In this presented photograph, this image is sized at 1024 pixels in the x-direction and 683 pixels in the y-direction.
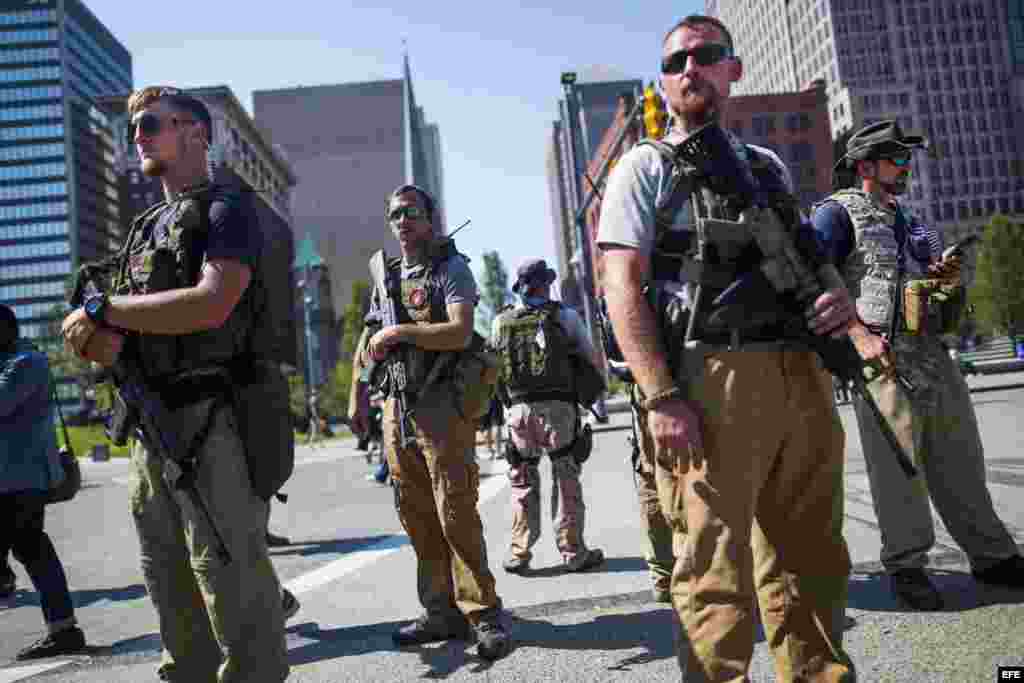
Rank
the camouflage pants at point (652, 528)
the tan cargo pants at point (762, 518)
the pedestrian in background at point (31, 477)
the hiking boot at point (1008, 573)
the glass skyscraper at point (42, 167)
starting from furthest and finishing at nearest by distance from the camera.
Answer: the glass skyscraper at point (42, 167), the pedestrian in background at point (31, 477), the camouflage pants at point (652, 528), the hiking boot at point (1008, 573), the tan cargo pants at point (762, 518)

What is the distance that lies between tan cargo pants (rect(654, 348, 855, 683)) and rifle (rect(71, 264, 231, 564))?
1.37 meters

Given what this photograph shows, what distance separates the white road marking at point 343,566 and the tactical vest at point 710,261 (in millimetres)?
4233

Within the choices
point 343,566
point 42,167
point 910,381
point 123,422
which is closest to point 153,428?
point 123,422

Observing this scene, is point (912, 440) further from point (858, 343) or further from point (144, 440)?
point (144, 440)

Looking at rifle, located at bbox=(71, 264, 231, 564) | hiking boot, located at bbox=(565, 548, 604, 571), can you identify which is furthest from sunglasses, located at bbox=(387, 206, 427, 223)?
hiking boot, located at bbox=(565, 548, 604, 571)

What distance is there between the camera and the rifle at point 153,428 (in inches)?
104

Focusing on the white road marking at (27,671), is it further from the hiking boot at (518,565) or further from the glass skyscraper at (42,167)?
the glass skyscraper at (42,167)

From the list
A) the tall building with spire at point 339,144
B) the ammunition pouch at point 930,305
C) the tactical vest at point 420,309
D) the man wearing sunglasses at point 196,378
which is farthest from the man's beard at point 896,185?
the tall building with spire at point 339,144

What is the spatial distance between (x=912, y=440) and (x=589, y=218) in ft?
318

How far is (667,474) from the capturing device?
8.42 feet

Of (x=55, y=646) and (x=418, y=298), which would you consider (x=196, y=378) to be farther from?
(x=55, y=646)

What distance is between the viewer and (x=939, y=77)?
116 metres

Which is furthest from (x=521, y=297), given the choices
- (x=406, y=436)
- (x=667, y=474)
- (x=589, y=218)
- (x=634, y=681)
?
(x=589, y=218)

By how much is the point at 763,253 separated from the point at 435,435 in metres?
2.03
